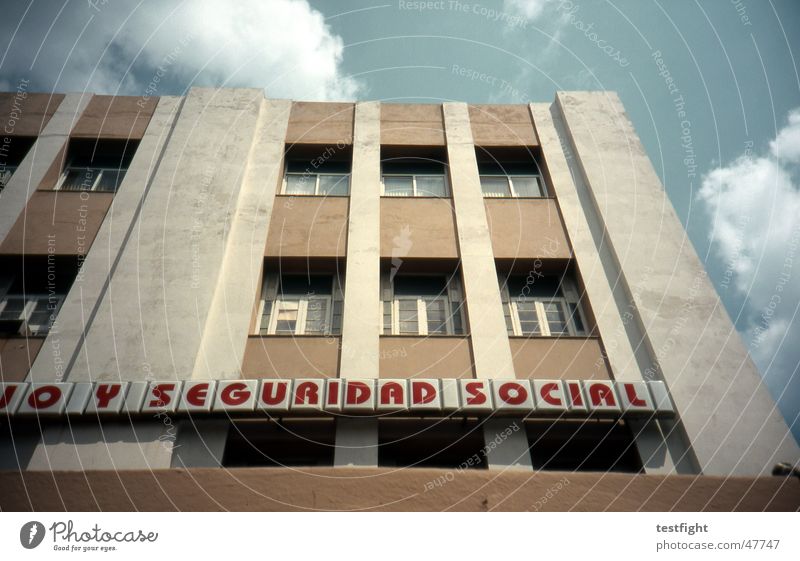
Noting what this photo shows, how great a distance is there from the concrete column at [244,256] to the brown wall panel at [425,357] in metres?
2.76

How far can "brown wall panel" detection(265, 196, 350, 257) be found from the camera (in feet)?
36.0

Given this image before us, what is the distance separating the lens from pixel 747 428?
7.84 metres

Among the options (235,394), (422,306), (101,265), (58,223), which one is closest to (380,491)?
(235,394)

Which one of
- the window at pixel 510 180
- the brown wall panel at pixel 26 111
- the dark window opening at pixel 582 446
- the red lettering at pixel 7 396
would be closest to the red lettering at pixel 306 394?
the dark window opening at pixel 582 446

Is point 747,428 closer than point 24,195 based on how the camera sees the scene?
Yes

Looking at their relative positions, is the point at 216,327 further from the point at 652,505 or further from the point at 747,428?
the point at 747,428

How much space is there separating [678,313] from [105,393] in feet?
34.5

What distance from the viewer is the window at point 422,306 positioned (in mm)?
10102

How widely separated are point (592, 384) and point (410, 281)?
4653mm

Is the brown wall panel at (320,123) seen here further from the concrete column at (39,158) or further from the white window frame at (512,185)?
the concrete column at (39,158)

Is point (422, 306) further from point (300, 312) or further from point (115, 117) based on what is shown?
point (115, 117)

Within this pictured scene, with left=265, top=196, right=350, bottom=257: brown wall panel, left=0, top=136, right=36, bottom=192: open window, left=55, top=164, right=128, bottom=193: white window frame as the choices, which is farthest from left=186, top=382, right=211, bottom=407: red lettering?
left=0, top=136, right=36, bottom=192: open window

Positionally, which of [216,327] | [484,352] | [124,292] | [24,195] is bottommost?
[484,352]
